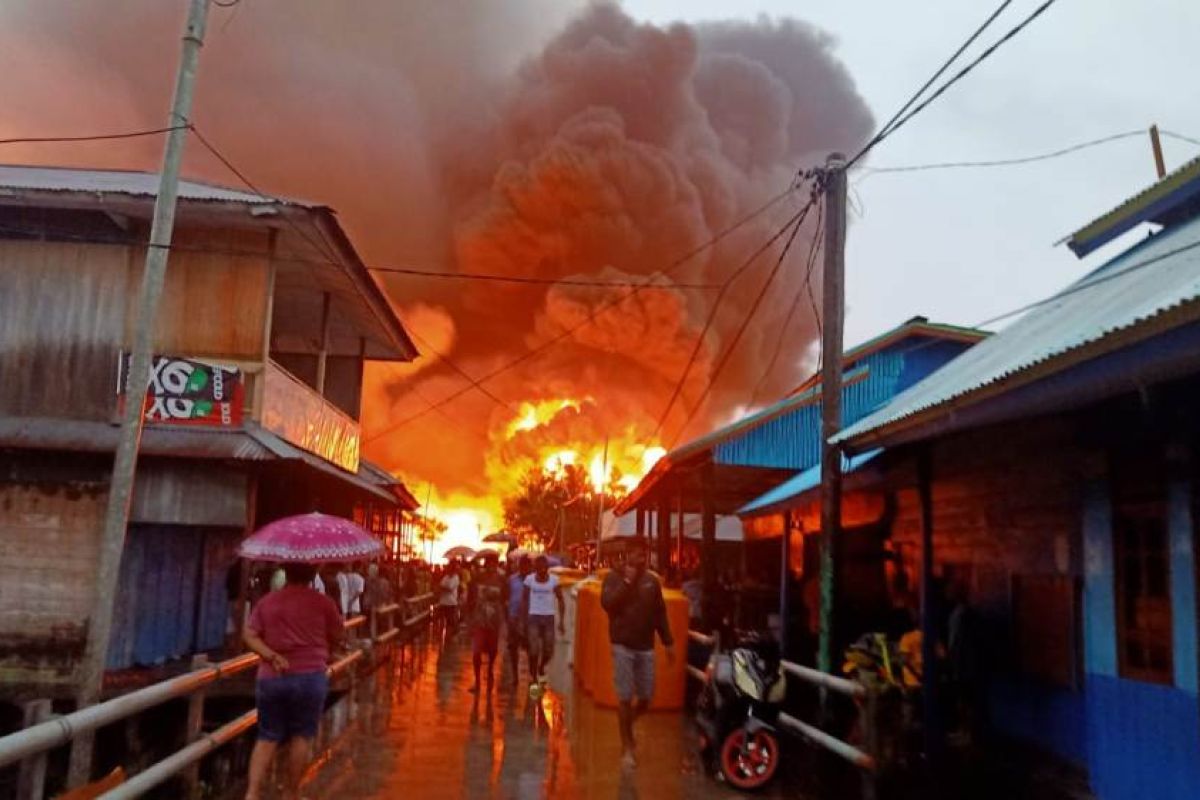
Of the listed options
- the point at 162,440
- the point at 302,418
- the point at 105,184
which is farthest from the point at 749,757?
the point at 105,184

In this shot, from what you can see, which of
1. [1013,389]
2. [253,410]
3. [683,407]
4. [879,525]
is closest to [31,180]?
[253,410]

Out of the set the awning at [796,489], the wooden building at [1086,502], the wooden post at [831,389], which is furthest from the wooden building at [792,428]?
the wooden post at [831,389]

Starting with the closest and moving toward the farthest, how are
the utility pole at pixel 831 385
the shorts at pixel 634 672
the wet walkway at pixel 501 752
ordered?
1. the wet walkway at pixel 501 752
2. the shorts at pixel 634 672
3. the utility pole at pixel 831 385

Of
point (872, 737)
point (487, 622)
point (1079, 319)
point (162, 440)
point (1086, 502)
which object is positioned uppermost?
point (1079, 319)

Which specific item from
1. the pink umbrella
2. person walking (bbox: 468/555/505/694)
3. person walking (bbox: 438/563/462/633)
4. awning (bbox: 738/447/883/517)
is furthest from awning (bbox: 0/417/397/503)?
person walking (bbox: 438/563/462/633)

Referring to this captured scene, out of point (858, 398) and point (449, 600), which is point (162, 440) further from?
point (449, 600)

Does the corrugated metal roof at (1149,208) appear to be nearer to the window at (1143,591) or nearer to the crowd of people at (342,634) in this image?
the window at (1143,591)

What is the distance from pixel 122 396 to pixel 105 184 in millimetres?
3172

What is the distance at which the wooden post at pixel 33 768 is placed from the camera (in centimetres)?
526

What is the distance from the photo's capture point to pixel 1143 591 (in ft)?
25.5

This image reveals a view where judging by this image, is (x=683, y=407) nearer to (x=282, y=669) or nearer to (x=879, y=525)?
(x=879, y=525)

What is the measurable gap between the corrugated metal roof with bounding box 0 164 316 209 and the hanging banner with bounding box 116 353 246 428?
7.08 ft

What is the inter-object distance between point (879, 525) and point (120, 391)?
10.3 meters

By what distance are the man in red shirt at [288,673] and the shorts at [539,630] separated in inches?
278
